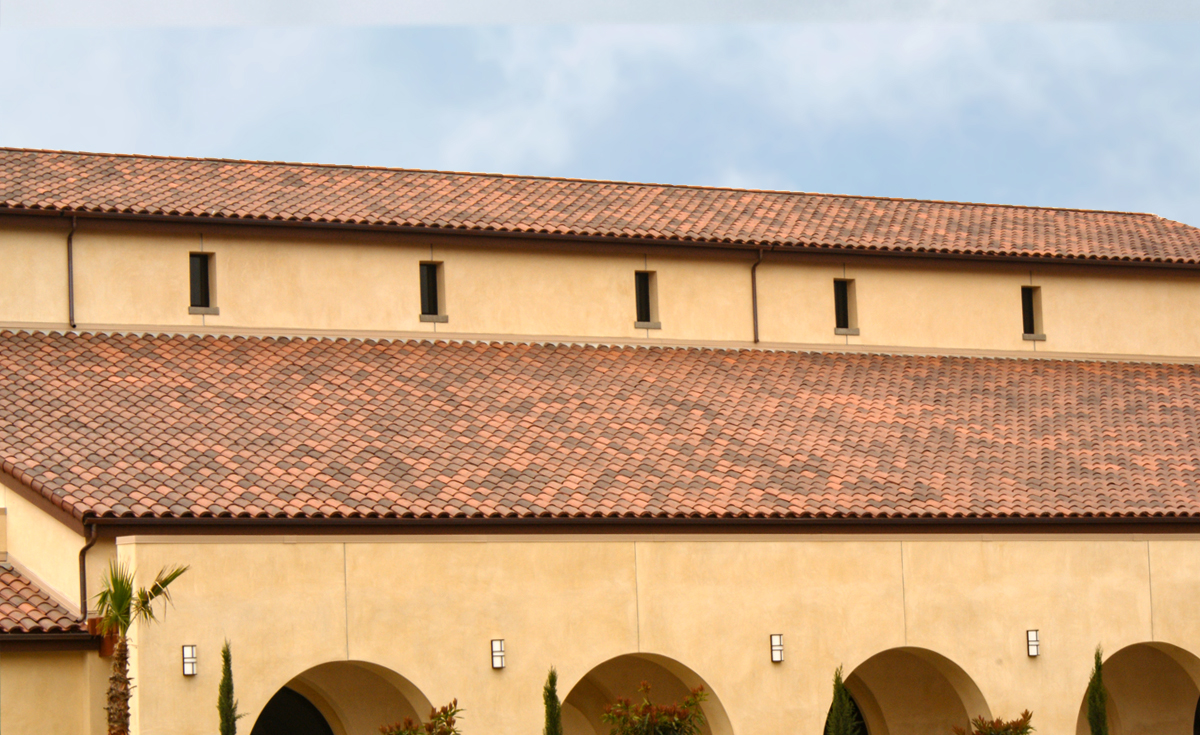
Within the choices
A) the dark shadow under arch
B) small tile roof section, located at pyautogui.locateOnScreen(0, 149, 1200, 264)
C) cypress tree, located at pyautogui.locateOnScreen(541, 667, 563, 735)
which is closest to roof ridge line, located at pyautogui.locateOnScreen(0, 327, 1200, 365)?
small tile roof section, located at pyautogui.locateOnScreen(0, 149, 1200, 264)

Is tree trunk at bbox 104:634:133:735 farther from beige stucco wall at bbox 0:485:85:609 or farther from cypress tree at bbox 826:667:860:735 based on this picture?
cypress tree at bbox 826:667:860:735

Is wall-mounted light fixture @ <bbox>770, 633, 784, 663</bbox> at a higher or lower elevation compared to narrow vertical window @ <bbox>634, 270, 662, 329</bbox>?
lower

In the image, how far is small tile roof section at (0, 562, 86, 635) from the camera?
19.4 metres

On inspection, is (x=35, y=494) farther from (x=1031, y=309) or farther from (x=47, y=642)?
(x=1031, y=309)

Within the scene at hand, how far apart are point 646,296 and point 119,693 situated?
14183 millimetres

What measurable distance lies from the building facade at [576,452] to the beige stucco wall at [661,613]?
41 millimetres

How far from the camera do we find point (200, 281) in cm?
2725

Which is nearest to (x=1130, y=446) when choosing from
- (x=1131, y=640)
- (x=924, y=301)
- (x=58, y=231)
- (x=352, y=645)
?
Answer: (x=1131, y=640)

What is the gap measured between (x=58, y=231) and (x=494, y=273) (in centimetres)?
728

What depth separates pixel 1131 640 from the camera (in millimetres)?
23656

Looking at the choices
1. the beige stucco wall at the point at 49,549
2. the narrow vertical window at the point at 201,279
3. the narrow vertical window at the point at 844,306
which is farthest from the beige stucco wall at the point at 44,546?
the narrow vertical window at the point at 844,306

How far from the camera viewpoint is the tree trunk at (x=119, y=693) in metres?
18.1

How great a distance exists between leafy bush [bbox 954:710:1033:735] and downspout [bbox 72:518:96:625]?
1162 cm

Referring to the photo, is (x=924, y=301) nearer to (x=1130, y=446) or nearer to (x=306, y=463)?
(x=1130, y=446)
